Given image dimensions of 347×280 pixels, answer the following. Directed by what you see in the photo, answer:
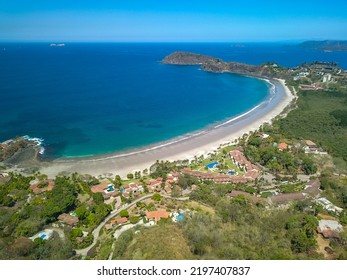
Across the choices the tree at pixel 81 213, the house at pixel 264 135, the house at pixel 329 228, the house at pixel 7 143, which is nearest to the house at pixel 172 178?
the tree at pixel 81 213

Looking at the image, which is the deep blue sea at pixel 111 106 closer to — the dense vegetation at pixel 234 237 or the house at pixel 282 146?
the house at pixel 282 146

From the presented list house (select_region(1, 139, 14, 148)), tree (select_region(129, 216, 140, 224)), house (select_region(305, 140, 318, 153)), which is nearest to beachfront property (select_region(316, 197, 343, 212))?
house (select_region(305, 140, 318, 153))

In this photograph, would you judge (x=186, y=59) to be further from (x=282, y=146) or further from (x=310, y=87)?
(x=282, y=146)

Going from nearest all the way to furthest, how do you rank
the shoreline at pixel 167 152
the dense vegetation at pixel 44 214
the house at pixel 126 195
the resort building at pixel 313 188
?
1. the dense vegetation at pixel 44 214
2. the house at pixel 126 195
3. the resort building at pixel 313 188
4. the shoreline at pixel 167 152

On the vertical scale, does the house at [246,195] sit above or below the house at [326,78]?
below

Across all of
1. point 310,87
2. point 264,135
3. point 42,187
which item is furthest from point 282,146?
point 310,87

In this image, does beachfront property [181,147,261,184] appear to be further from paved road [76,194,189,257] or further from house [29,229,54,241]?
house [29,229,54,241]

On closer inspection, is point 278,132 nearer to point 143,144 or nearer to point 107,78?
point 143,144
